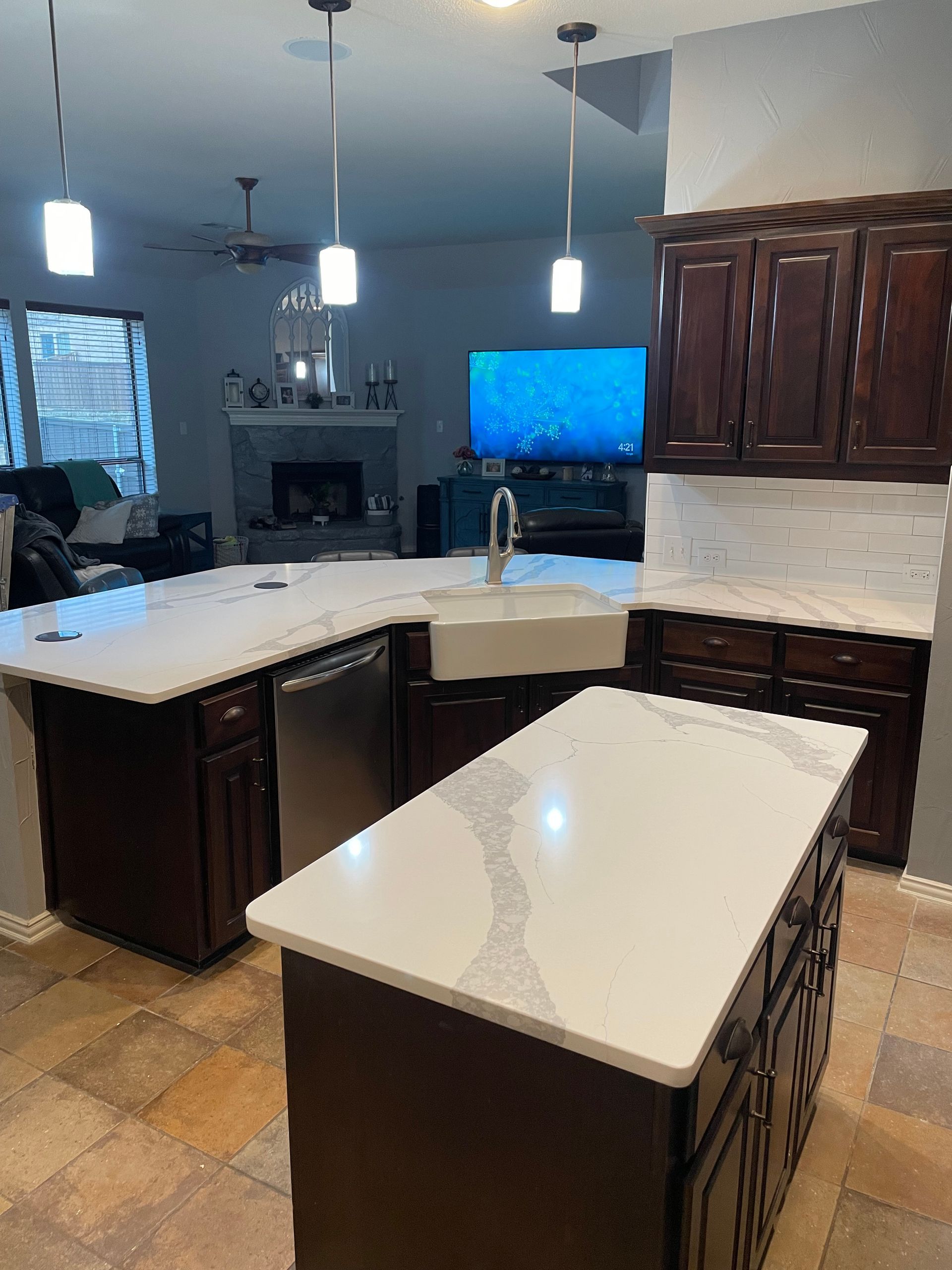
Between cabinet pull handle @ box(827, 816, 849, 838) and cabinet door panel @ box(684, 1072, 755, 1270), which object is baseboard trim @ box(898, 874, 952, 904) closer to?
cabinet pull handle @ box(827, 816, 849, 838)

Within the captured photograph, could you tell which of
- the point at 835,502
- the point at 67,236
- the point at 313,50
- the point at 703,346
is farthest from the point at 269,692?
the point at 313,50

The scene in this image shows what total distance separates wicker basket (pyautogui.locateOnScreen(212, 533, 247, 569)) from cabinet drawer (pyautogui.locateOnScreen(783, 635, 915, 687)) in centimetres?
643

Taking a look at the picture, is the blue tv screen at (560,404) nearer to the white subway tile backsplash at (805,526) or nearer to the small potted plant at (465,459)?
the small potted plant at (465,459)

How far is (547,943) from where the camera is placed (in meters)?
1.09

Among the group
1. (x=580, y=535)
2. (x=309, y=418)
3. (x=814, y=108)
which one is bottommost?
(x=580, y=535)

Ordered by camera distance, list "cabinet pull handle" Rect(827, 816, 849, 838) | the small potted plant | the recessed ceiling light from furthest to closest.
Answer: the small potted plant
the recessed ceiling light
"cabinet pull handle" Rect(827, 816, 849, 838)

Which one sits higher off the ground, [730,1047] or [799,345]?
[799,345]

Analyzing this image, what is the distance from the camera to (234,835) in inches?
98.0

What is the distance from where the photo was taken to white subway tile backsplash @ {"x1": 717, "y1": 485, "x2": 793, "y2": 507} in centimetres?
360

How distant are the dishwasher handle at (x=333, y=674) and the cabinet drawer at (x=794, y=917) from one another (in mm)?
1520

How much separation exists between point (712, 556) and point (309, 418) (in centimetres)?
624

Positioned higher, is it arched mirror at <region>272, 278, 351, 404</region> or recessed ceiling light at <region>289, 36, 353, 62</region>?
recessed ceiling light at <region>289, 36, 353, 62</region>

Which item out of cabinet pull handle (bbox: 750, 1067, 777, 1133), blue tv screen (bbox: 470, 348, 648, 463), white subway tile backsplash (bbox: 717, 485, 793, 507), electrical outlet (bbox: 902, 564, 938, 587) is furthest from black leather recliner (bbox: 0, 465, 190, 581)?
cabinet pull handle (bbox: 750, 1067, 777, 1133)

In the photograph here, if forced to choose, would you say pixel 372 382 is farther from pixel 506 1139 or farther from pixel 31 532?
pixel 506 1139
